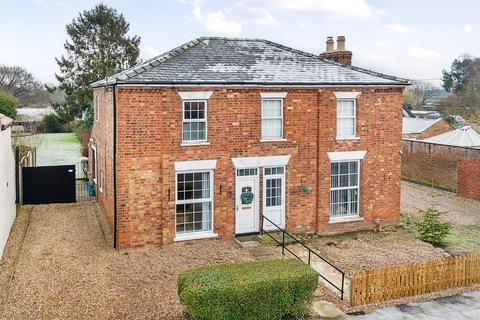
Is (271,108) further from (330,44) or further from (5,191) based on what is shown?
(5,191)

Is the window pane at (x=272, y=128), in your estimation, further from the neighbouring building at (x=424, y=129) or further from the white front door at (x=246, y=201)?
the neighbouring building at (x=424, y=129)

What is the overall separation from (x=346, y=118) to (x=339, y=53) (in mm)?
4390

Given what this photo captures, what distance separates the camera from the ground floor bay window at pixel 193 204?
17172 mm

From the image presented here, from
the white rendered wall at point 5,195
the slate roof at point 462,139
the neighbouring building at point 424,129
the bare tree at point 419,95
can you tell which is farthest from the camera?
the bare tree at point 419,95

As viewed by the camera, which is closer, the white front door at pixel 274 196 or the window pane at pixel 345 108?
the white front door at pixel 274 196

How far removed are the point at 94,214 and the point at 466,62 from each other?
255 ft

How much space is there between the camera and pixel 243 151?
17.8m

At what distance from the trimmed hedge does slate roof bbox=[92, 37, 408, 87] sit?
296 inches

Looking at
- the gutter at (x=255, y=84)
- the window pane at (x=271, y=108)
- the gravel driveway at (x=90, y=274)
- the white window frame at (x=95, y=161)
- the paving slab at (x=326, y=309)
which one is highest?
the gutter at (x=255, y=84)

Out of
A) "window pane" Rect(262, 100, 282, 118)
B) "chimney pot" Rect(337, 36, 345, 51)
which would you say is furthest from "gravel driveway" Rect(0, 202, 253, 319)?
"chimney pot" Rect(337, 36, 345, 51)

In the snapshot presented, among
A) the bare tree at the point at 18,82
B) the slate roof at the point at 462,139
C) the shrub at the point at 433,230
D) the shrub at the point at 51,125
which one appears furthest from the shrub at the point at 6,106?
the shrub at the point at 433,230

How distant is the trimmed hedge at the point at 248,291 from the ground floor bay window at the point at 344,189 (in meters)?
7.50

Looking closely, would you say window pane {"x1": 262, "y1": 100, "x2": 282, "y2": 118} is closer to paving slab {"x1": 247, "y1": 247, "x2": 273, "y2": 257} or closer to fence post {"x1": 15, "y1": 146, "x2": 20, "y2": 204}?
paving slab {"x1": 247, "y1": 247, "x2": 273, "y2": 257}

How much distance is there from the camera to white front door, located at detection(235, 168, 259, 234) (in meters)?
17.9
